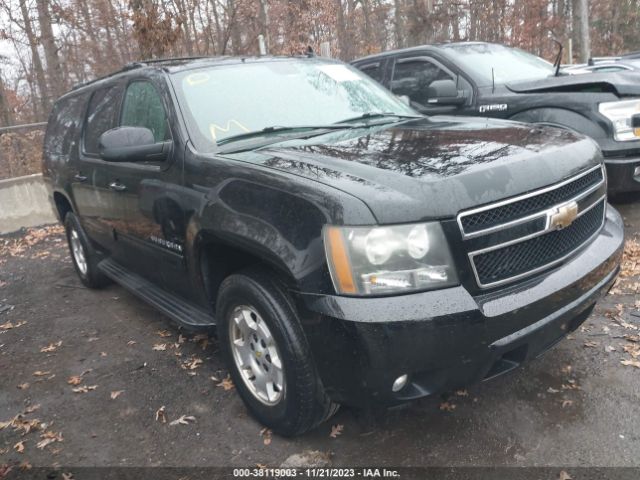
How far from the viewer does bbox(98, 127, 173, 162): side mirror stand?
3.08 meters

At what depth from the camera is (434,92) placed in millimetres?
5258

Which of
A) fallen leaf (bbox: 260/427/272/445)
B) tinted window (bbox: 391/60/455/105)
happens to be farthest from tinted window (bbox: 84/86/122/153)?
tinted window (bbox: 391/60/455/105)

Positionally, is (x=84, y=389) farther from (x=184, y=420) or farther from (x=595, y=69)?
(x=595, y=69)

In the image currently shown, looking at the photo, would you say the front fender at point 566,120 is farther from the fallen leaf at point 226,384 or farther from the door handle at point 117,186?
the door handle at point 117,186

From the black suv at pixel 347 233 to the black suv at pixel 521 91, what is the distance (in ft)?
7.11

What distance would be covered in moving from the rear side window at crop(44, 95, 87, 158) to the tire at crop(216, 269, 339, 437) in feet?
9.76

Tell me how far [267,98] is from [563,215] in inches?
76.4

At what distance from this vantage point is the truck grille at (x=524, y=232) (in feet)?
7.18

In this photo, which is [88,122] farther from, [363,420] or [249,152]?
[363,420]

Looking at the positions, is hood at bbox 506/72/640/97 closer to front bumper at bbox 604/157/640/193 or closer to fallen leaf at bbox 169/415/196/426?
front bumper at bbox 604/157/640/193

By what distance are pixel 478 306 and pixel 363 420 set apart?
3.46ft

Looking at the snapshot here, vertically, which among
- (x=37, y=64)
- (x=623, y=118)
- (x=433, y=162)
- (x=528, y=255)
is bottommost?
(x=528, y=255)

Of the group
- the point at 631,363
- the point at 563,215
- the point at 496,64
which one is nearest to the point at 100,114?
the point at 563,215

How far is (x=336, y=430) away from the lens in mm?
2777
